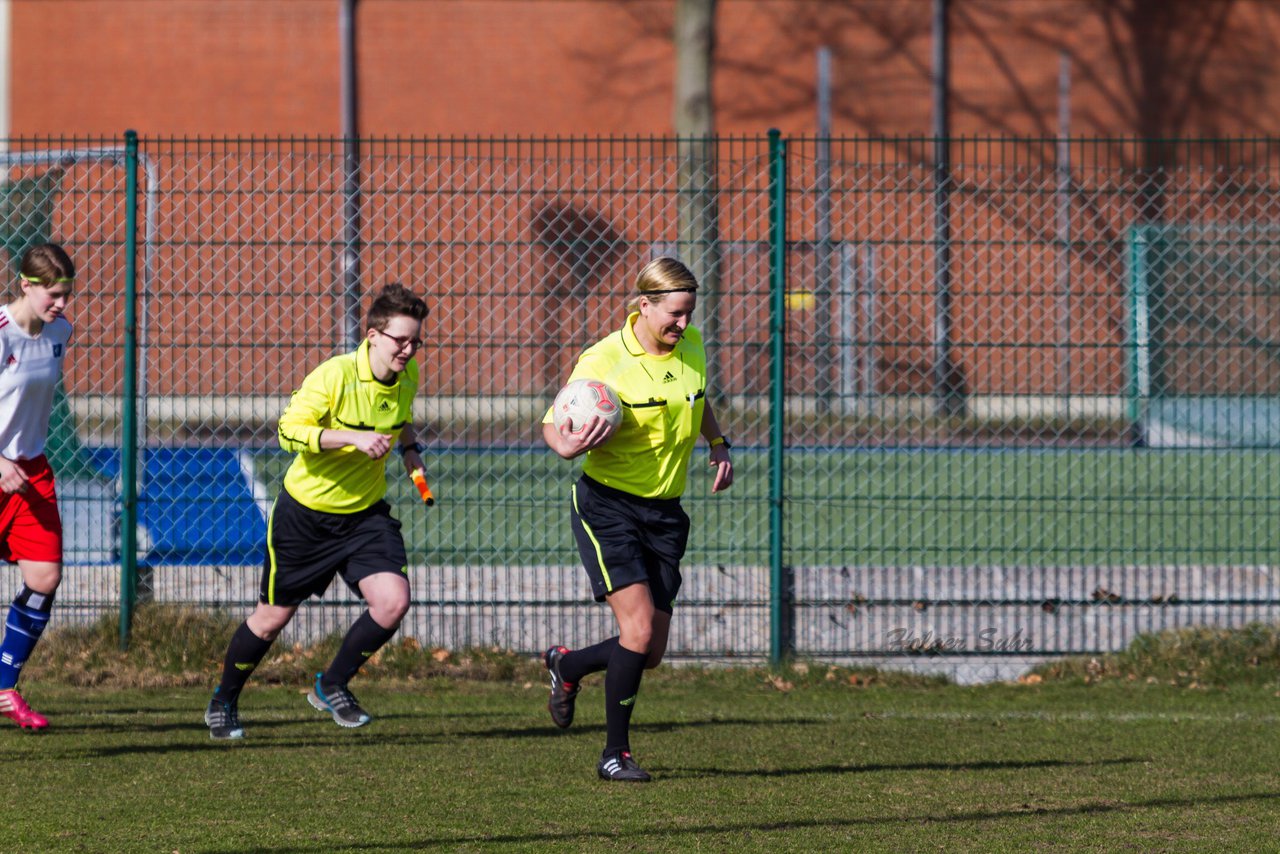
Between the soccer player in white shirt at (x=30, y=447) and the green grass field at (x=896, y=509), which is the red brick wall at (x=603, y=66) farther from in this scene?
the soccer player in white shirt at (x=30, y=447)

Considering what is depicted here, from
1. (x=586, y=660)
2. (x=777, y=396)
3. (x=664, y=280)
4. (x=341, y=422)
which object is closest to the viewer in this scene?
(x=664, y=280)

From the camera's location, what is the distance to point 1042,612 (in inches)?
357

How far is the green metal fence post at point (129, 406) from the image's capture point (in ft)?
29.1

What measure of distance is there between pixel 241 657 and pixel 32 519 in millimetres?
1061

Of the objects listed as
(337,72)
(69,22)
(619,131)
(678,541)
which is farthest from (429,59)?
(678,541)

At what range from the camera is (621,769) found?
20.9 feet

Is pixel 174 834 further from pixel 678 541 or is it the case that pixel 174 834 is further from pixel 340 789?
pixel 678 541

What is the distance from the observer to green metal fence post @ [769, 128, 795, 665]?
8992 millimetres

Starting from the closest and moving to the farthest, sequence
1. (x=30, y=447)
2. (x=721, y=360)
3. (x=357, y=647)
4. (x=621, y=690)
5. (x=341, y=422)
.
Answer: (x=621, y=690)
(x=341, y=422)
(x=357, y=647)
(x=30, y=447)
(x=721, y=360)

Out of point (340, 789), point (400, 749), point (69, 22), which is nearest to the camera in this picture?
point (340, 789)

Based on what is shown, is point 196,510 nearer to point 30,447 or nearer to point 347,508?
point 30,447

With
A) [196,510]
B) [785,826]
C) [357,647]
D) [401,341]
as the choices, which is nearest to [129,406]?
[196,510]

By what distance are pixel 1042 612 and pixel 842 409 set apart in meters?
1.55

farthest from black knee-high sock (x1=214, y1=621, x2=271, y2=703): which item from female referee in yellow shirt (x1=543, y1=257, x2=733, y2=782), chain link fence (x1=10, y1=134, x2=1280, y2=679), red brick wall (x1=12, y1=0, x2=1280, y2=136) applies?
red brick wall (x1=12, y1=0, x2=1280, y2=136)
